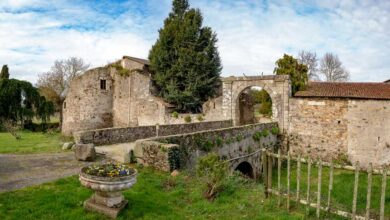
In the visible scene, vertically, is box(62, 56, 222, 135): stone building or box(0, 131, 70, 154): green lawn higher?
box(62, 56, 222, 135): stone building

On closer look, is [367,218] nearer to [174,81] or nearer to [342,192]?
[342,192]

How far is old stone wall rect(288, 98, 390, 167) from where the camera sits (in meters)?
19.1

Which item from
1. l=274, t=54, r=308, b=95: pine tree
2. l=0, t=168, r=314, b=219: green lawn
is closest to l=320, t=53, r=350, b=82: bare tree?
l=274, t=54, r=308, b=95: pine tree

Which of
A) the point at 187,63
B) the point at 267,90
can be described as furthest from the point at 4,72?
the point at 267,90

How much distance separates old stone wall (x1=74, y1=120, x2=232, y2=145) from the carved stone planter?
20.9ft

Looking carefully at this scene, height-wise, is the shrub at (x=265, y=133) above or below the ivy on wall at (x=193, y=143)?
below

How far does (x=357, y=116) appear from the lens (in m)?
19.7

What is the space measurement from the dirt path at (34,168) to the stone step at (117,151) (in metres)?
0.65

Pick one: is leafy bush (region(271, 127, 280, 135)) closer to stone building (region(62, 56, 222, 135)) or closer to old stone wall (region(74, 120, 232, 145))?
old stone wall (region(74, 120, 232, 145))

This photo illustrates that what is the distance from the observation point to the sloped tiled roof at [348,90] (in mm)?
19453

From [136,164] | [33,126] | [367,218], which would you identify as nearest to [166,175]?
[136,164]

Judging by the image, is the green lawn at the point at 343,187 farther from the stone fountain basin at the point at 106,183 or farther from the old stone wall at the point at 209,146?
the stone fountain basin at the point at 106,183

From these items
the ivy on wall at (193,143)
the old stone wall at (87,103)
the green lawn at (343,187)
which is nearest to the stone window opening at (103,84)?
the old stone wall at (87,103)

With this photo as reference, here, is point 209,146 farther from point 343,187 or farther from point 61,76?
point 61,76
